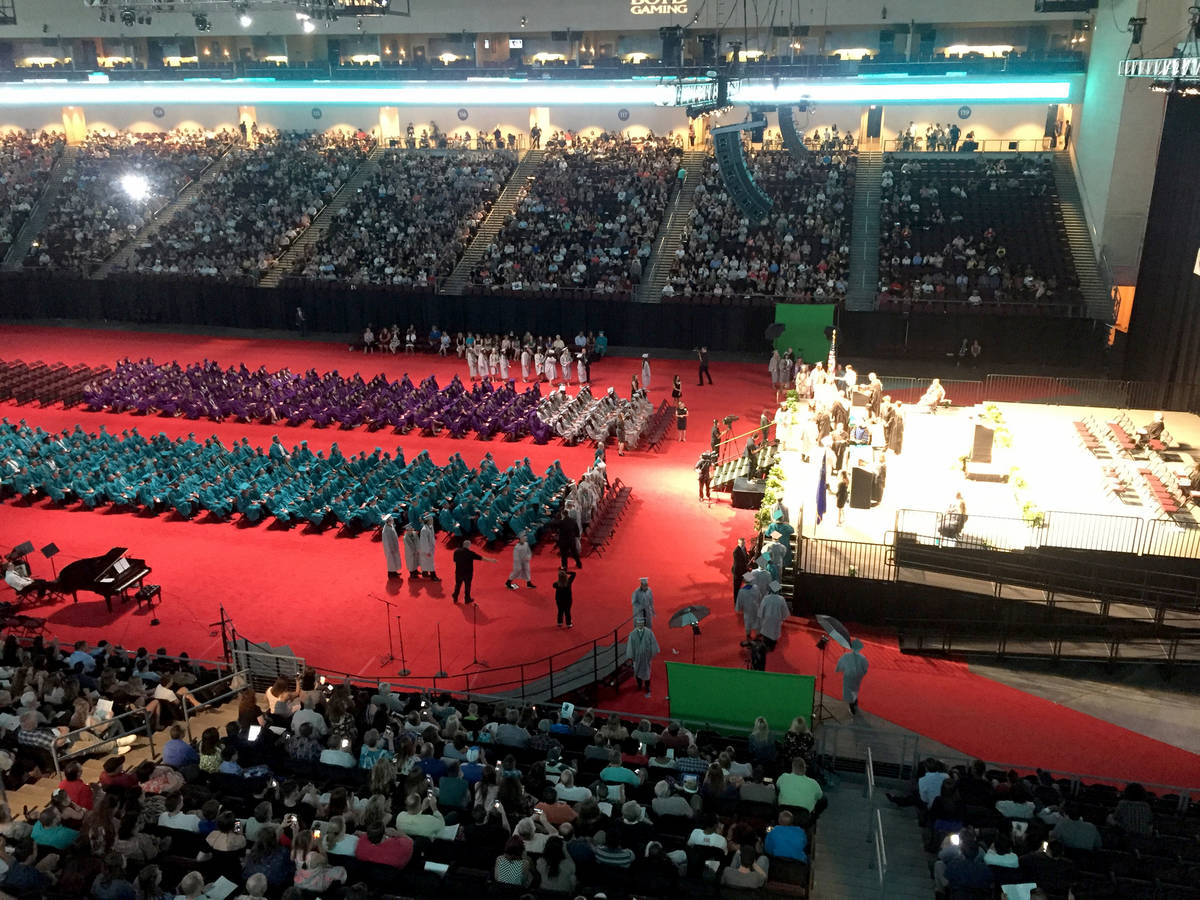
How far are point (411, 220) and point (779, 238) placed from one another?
1701 centimetres

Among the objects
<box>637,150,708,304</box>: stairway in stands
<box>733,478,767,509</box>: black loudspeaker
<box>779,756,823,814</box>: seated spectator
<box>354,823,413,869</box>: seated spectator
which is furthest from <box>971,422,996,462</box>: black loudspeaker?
<box>637,150,708,304</box>: stairway in stands

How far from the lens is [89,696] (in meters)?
12.8

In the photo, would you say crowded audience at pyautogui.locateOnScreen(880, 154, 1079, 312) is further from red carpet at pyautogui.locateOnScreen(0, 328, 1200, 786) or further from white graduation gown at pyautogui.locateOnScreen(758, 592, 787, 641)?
white graduation gown at pyautogui.locateOnScreen(758, 592, 787, 641)

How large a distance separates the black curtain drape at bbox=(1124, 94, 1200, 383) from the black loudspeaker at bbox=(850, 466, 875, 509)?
40.9 ft

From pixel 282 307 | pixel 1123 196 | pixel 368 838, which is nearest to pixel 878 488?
pixel 368 838

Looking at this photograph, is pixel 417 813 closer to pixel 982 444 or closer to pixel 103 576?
pixel 103 576

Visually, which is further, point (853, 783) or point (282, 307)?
point (282, 307)

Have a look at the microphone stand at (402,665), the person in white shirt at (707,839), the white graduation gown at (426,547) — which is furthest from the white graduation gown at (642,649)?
the person in white shirt at (707,839)

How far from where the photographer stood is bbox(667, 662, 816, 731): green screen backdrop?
13.7 metres

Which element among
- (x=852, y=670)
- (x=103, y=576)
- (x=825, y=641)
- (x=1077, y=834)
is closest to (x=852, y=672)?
(x=852, y=670)

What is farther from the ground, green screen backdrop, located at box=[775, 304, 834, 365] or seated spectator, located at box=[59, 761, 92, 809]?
seated spectator, located at box=[59, 761, 92, 809]

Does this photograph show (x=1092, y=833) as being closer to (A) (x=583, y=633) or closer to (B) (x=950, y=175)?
(A) (x=583, y=633)

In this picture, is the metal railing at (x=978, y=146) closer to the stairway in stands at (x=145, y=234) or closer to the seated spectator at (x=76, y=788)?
the stairway in stands at (x=145, y=234)

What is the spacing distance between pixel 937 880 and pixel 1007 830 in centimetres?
105
